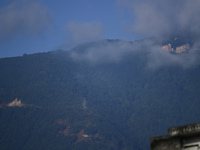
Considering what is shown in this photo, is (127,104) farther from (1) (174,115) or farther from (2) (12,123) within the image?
(2) (12,123)

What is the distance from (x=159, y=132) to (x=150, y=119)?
1424 cm

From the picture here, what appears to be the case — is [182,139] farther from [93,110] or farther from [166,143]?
[93,110]

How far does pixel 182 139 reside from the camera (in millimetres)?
11562

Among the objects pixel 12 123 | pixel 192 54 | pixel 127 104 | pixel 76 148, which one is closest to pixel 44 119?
pixel 12 123

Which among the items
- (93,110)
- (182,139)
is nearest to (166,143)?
(182,139)

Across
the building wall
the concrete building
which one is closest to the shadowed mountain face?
the building wall

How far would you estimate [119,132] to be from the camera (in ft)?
499

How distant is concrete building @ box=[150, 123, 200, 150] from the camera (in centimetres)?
1131

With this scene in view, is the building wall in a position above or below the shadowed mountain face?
below

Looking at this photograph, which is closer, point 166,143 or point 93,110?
point 166,143

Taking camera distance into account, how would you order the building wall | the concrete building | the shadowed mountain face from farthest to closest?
the shadowed mountain face, the building wall, the concrete building

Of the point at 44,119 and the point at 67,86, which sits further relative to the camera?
the point at 67,86

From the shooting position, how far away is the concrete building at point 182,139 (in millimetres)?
11312

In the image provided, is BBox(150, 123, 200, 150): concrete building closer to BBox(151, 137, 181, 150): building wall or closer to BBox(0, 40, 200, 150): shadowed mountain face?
BBox(151, 137, 181, 150): building wall
